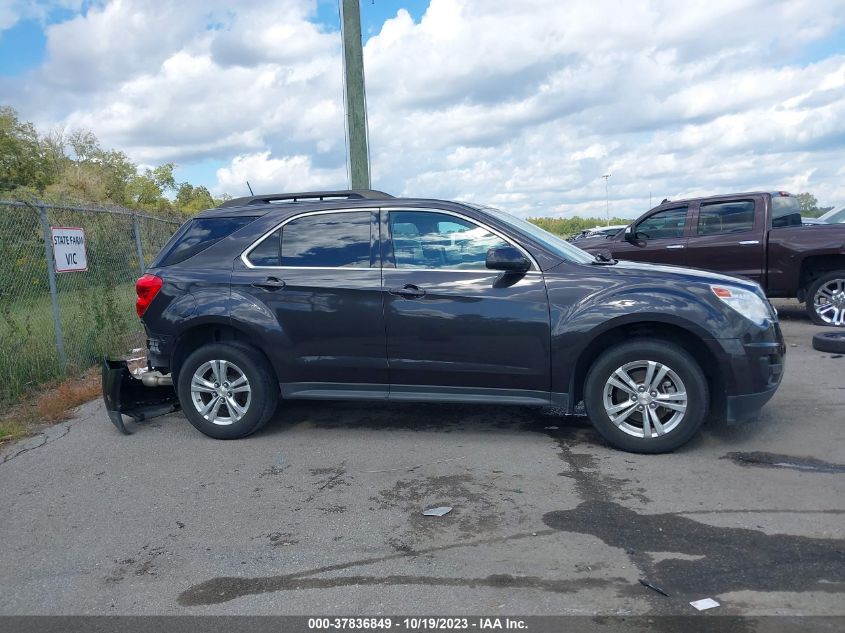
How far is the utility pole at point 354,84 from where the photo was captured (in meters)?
11.6

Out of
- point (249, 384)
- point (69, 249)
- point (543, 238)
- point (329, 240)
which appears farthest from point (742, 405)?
point (69, 249)

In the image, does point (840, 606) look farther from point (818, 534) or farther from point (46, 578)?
point (46, 578)

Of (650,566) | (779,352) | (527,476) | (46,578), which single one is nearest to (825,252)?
(779,352)

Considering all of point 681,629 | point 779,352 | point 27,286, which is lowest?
point 681,629

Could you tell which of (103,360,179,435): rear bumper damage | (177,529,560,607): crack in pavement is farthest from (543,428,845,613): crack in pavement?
(103,360,179,435): rear bumper damage

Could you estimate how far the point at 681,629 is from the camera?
3018mm

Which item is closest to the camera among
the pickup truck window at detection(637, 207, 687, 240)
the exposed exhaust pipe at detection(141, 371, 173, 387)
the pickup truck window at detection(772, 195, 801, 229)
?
the exposed exhaust pipe at detection(141, 371, 173, 387)

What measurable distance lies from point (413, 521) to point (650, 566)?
1.34m

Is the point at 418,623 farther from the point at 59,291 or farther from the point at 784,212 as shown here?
the point at 784,212

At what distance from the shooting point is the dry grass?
659cm

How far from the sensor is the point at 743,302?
16.8 ft

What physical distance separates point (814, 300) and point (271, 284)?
26.4ft

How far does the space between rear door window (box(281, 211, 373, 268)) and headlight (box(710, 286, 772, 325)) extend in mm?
2597

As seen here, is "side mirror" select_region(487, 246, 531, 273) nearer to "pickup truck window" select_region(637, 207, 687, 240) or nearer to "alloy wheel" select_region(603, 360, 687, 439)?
"alloy wheel" select_region(603, 360, 687, 439)
